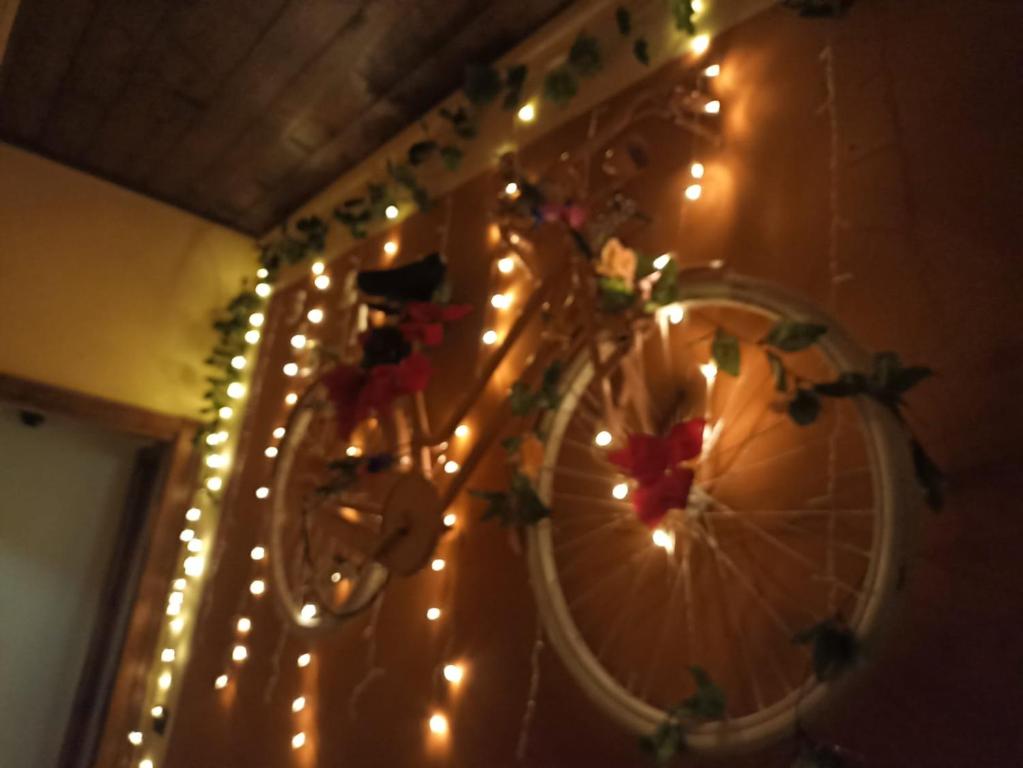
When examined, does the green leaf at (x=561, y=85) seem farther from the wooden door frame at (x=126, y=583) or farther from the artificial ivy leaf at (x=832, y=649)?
the wooden door frame at (x=126, y=583)

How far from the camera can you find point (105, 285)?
2.62 m

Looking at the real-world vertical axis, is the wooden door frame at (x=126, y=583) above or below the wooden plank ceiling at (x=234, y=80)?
below

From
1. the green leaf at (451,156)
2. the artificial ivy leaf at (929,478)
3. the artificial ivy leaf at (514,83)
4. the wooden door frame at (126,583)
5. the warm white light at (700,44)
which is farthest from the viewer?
the wooden door frame at (126,583)

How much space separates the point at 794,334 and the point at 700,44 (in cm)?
71

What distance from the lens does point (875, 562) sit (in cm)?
93

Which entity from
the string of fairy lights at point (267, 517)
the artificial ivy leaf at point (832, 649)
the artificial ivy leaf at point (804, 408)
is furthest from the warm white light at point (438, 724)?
the artificial ivy leaf at point (804, 408)

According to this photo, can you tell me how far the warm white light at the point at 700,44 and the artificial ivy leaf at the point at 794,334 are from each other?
2.18 feet

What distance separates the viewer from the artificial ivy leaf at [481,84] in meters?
1.81

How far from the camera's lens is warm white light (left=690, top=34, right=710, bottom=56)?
1.43 metres

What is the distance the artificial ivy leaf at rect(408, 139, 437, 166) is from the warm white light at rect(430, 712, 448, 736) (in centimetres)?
132

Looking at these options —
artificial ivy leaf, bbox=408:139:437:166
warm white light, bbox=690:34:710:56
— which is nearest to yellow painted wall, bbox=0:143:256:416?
artificial ivy leaf, bbox=408:139:437:166

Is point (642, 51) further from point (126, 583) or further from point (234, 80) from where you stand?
point (126, 583)

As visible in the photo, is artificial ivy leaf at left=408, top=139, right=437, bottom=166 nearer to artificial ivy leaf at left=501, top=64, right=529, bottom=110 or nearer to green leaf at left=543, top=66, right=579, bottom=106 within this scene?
artificial ivy leaf at left=501, top=64, right=529, bottom=110

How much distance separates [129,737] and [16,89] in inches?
75.7
